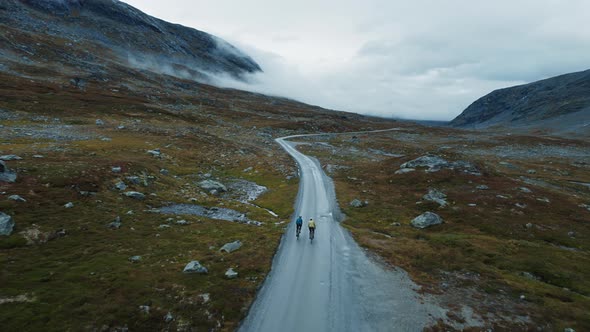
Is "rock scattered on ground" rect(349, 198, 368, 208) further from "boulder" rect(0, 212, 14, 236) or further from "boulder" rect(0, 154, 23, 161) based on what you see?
"boulder" rect(0, 154, 23, 161)

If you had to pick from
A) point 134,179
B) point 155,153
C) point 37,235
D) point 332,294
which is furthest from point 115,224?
point 155,153

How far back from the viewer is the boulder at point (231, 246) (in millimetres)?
24466

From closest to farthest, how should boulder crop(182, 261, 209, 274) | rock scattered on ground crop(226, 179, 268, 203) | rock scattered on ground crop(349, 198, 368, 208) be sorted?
boulder crop(182, 261, 209, 274), rock scattered on ground crop(349, 198, 368, 208), rock scattered on ground crop(226, 179, 268, 203)

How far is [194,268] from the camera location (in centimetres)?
2044

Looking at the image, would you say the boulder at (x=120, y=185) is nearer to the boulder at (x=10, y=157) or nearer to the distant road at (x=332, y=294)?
the boulder at (x=10, y=157)

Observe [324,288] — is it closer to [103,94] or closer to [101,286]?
→ [101,286]

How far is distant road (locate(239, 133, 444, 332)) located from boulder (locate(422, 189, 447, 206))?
1961 cm

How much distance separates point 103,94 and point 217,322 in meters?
120

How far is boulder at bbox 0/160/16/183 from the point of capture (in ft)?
89.8

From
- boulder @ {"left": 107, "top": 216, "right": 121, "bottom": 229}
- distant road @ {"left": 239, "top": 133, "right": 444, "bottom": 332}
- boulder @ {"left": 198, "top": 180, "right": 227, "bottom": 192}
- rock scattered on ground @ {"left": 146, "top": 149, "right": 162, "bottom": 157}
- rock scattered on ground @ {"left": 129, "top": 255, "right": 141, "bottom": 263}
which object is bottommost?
distant road @ {"left": 239, "top": 133, "right": 444, "bottom": 332}

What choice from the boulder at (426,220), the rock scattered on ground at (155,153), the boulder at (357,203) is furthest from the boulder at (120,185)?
the boulder at (426,220)

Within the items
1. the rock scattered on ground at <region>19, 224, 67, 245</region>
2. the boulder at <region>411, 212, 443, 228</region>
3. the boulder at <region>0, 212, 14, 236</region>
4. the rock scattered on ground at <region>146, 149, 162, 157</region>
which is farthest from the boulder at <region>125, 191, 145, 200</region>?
the boulder at <region>411, 212, 443, 228</region>

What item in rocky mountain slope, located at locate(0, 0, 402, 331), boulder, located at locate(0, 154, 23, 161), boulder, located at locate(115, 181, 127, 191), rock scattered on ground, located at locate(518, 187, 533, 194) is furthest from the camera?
rock scattered on ground, located at locate(518, 187, 533, 194)

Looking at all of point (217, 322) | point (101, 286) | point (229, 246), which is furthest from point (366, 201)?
point (101, 286)
